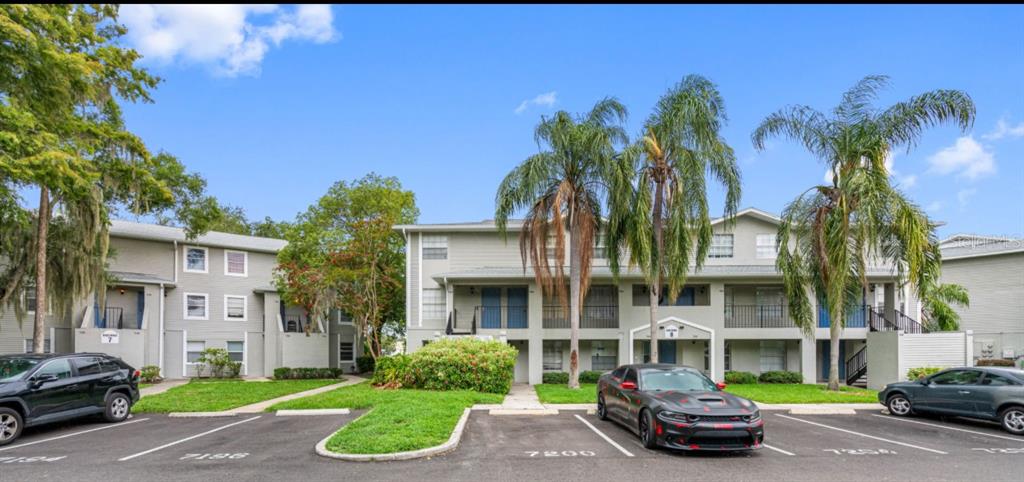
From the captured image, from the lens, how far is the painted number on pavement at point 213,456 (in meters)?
9.57

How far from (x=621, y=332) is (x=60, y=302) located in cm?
2096

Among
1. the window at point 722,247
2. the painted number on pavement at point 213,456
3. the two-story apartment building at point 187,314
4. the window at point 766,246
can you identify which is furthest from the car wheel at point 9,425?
the window at point 766,246

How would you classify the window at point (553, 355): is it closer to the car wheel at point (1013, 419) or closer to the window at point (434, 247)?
the window at point (434, 247)

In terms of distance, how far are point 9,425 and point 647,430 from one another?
11702 mm

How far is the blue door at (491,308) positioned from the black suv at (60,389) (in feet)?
41.3

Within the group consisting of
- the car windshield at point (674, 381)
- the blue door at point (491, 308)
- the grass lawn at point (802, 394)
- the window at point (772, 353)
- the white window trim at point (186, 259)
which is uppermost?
the white window trim at point (186, 259)

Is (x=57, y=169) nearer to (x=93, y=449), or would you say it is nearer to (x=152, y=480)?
(x=93, y=449)

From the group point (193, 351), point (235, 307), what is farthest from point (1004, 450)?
point (193, 351)

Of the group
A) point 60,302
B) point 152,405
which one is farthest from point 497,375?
point 60,302

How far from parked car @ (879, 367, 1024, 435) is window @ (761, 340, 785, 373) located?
33.4ft

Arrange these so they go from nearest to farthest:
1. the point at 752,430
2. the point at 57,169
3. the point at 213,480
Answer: the point at 213,480
the point at 752,430
the point at 57,169

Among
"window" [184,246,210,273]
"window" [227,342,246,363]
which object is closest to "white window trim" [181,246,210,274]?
"window" [184,246,210,273]

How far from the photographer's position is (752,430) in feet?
30.9

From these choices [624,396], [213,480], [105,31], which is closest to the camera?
[213,480]
